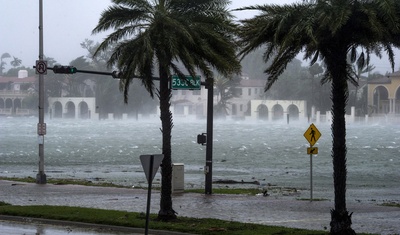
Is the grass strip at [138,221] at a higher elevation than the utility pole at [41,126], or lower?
lower

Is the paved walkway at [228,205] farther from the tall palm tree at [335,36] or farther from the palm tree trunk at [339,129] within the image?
the tall palm tree at [335,36]

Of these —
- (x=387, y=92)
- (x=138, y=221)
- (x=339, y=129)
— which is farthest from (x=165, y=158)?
(x=387, y=92)

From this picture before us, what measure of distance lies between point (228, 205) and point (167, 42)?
27.8 ft

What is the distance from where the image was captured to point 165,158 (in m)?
23.3

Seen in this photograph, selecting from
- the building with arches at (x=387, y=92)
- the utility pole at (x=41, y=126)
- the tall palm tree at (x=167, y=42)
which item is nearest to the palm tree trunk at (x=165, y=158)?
the tall palm tree at (x=167, y=42)

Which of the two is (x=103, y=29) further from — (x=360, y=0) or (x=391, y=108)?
(x=391, y=108)

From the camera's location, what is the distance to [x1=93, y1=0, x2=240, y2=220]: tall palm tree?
2225 centimetres

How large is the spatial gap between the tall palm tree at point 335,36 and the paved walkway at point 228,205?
114 inches

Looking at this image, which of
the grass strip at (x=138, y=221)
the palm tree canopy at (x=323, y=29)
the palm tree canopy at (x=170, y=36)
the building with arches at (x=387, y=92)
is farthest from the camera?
the building with arches at (x=387, y=92)

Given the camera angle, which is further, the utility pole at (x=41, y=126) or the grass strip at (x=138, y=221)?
the utility pole at (x=41, y=126)

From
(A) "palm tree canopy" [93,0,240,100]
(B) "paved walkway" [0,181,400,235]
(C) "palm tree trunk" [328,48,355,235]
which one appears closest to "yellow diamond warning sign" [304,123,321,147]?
(B) "paved walkway" [0,181,400,235]

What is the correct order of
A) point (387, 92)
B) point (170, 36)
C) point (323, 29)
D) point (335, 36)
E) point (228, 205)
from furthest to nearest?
point (387, 92) < point (228, 205) < point (170, 36) < point (335, 36) < point (323, 29)

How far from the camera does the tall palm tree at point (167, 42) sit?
22250 millimetres

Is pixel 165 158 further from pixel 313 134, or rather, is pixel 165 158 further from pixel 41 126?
pixel 41 126
